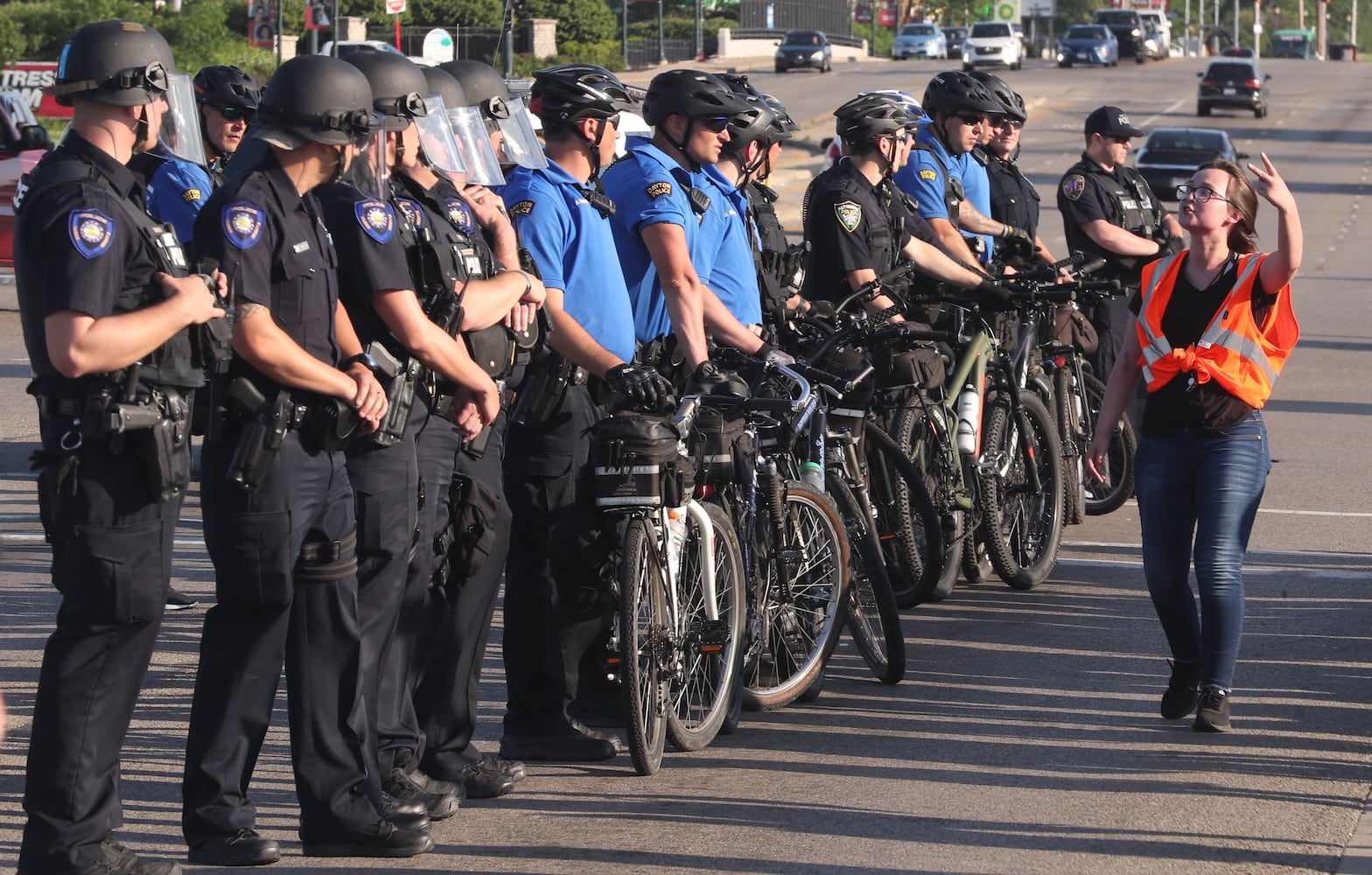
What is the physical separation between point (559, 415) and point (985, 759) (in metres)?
1.69

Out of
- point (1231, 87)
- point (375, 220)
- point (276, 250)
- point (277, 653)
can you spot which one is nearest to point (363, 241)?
point (375, 220)

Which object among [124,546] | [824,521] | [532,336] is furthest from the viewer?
[824,521]

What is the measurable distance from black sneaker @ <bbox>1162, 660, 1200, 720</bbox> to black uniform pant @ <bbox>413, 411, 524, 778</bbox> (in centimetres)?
233

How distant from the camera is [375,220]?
4.86 metres

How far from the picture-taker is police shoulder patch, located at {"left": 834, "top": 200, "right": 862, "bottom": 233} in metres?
8.30

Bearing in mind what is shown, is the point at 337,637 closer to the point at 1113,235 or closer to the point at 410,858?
the point at 410,858

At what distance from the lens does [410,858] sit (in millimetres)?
5066

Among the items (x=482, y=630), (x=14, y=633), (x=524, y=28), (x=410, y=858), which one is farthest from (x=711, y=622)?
(x=524, y=28)

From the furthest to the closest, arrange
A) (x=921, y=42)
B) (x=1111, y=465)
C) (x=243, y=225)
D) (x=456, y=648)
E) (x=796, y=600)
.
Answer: (x=921, y=42) < (x=1111, y=465) < (x=796, y=600) < (x=456, y=648) < (x=243, y=225)

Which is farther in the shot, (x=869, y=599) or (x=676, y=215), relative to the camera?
(x=869, y=599)

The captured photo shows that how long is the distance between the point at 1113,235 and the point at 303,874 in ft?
22.2

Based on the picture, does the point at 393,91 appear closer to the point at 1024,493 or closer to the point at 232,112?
the point at 232,112

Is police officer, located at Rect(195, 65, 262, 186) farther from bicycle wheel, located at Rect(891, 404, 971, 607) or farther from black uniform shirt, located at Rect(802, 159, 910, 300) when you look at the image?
bicycle wheel, located at Rect(891, 404, 971, 607)

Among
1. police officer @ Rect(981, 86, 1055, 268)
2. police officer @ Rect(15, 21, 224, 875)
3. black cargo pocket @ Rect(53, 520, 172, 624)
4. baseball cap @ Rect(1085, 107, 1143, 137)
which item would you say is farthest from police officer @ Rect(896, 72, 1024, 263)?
→ black cargo pocket @ Rect(53, 520, 172, 624)
